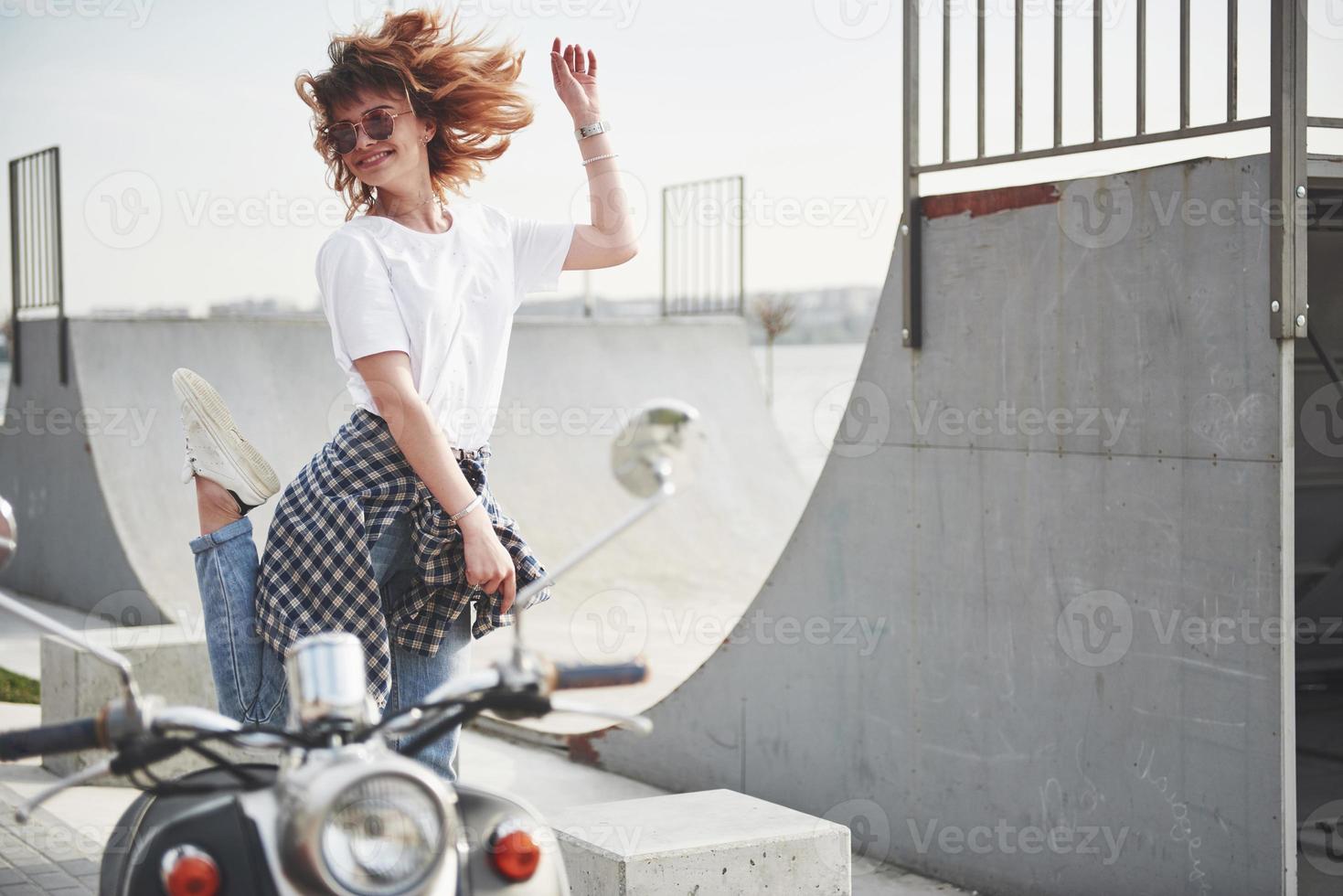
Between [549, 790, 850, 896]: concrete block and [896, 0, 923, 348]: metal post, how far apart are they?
1718 millimetres

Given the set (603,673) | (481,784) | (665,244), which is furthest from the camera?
(665,244)

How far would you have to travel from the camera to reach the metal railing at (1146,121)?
11.0 feet

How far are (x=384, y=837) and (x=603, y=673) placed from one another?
17.2 inches

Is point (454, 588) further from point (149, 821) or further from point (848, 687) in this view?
point (848, 687)

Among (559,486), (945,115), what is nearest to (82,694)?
(945,115)

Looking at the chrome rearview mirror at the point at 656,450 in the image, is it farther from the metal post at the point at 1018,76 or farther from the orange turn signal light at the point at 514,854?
the metal post at the point at 1018,76

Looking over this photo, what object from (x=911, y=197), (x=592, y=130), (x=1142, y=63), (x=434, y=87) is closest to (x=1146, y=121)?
(x=1142, y=63)

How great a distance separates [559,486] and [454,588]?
8.52m

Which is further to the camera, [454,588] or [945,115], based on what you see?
[945,115]

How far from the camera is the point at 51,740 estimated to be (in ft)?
5.19

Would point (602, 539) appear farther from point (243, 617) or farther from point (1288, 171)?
point (1288, 171)

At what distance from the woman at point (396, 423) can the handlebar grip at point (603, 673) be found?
685 mm

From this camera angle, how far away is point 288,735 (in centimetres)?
151

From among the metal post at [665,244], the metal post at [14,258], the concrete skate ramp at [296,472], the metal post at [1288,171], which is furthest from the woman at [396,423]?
the metal post at [665,244]
